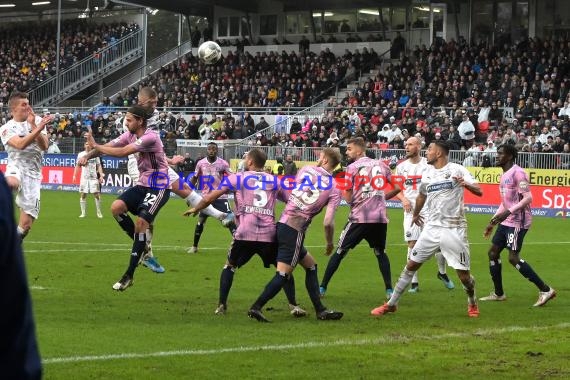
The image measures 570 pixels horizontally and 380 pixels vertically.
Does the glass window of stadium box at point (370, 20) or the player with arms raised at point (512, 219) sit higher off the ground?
the glass window of stadium box at point (370, 20)

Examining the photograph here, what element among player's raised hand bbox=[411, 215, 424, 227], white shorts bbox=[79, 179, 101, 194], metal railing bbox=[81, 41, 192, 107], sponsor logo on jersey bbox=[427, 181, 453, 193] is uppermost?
metal railing bbox=[81, 41, 192, 107]

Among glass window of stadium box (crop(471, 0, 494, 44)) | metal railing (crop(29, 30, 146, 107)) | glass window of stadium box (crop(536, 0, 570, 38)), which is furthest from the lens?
metal railing (crop(29, 30, 146, 107))

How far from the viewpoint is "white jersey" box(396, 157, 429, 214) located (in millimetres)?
13328

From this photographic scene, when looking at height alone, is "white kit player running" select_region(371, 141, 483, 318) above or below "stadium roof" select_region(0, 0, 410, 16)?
below

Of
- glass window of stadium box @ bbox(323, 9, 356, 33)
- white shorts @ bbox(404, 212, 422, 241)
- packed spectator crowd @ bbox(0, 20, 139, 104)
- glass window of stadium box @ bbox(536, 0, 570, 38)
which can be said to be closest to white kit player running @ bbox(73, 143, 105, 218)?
white shorts @ bbox(404, 212, 422, 241)

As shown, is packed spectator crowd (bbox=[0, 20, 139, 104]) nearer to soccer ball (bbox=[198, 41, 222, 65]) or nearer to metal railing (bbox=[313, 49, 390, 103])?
metal railing (bbox=[313, 49, 390, 103])

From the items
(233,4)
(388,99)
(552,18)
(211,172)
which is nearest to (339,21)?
(233,4)

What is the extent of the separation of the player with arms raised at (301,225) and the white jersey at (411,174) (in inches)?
103

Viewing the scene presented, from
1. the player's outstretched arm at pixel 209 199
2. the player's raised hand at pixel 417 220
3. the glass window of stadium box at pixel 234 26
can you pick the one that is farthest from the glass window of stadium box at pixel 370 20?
the player's outstretched arm at pixel 209 199

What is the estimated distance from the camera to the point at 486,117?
37.2 meters

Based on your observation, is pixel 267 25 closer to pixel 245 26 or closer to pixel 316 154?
pixel 245 26

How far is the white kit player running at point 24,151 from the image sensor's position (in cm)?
1200

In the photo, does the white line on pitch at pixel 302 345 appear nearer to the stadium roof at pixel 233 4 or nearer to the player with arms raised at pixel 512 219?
the player with arms raised at pixel 512 219

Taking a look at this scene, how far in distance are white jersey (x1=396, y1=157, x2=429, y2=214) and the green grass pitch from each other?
4.55 feet
